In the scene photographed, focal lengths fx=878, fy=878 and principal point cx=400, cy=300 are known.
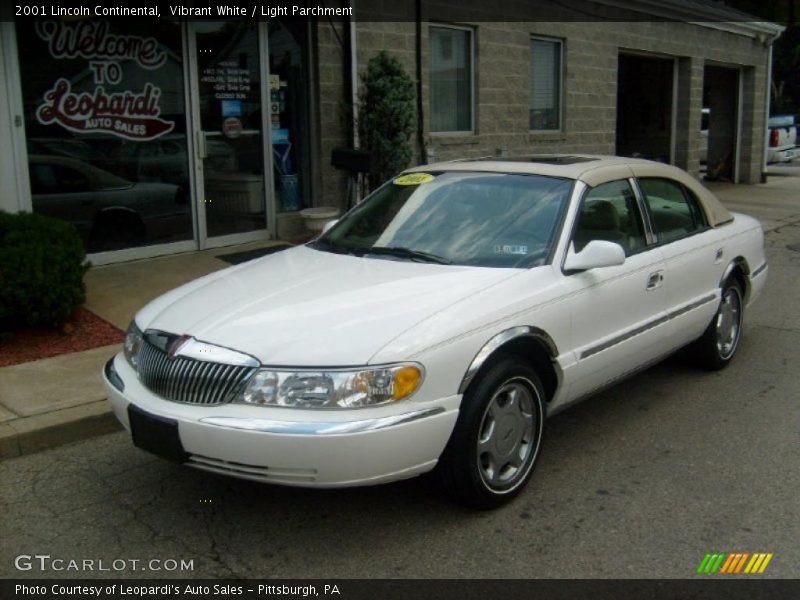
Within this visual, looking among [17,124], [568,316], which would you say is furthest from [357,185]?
[568,316]

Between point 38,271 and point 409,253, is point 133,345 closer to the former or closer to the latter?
point 409,253

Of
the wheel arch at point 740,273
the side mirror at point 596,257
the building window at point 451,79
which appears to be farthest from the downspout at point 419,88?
the side mirror at point 596,257

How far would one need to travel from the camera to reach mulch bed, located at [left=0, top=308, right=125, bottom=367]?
636cm

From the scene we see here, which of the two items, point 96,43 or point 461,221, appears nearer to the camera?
point 461,221


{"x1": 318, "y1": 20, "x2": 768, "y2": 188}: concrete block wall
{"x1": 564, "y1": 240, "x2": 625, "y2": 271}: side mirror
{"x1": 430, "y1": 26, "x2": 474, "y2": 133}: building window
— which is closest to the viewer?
{"x1": 564, "y1": 240, "x2": 625, "y2": 271}: side mirror

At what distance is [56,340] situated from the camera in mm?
6680

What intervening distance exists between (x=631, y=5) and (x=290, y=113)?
8.21 metres

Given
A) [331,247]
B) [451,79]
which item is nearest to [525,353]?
[331,247]

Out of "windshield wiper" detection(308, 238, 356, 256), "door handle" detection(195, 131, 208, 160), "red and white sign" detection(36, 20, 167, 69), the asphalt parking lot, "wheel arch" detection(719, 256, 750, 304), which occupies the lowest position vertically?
the asphalt parking lot

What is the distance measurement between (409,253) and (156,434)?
1.65m

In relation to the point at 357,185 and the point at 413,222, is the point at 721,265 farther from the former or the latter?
the point at 357,185

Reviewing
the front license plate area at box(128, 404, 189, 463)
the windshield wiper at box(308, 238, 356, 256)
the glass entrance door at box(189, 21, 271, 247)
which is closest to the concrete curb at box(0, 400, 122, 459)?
the front license plate area at box(128, 404, 189, 463)

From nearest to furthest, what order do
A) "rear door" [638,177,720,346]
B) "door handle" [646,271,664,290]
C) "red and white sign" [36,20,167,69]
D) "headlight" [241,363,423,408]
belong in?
1. "headlight" [241,363,423,408]
2. "door handle" [646,271,664,290]
3. "rear door" [638,177,720,346]
4. "red and white sign" [36,20,167,69]
